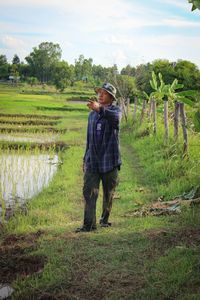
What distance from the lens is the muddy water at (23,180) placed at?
8.42 m

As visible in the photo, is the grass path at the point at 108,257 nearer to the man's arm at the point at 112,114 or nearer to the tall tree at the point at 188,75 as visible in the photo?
the man's arm at the point at 112,114

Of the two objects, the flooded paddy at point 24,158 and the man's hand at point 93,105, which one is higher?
the man's hand at point 93,105

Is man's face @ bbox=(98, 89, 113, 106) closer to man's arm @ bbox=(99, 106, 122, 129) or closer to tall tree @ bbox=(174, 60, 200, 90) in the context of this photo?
man's arm @ bbox=(99, 106, 122, 129)

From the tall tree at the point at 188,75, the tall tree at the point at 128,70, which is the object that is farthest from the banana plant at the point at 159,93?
the tall tree at the point at 128,70

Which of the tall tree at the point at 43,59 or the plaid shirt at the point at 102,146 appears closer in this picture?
the plaid shirt at the point at 102,146

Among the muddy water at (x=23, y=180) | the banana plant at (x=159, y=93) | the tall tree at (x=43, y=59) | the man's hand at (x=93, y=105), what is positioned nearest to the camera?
the man's hand at (x=93, y=105)

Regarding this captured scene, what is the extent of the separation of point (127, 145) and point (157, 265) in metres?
10.8

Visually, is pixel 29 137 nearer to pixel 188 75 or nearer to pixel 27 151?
pixel 27 151

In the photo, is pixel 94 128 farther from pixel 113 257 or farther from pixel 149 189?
pixel 149 189

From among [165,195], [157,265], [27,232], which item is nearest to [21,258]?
[27,232]

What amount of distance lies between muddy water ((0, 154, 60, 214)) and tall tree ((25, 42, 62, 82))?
6972 centimetres

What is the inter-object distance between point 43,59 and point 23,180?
247ft

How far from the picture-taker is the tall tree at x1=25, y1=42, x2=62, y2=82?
8138 cm

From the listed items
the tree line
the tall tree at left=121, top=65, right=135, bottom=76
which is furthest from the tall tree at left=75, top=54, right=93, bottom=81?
the tall tree at left=121, top=65, right=135, bottom=76
